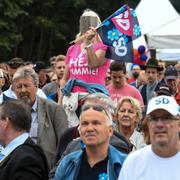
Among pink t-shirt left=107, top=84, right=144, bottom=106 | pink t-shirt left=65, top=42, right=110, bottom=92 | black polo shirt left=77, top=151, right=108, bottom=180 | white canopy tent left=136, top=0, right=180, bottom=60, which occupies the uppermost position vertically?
white canopy tent left=136, top=0, right=180, bottom=60

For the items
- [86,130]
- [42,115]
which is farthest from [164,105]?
[42,115]

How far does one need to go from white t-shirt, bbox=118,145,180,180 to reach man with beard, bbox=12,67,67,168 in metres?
2.82

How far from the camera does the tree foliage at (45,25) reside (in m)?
38.5

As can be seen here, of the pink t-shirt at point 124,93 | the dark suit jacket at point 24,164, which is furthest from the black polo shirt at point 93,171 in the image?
the pink t-shirt at point 124,93

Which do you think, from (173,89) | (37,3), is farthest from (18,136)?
(37,3)

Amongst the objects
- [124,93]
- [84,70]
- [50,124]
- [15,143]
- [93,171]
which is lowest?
[93,171]

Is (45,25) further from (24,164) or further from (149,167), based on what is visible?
(149,167)

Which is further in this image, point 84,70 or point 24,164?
point 84,70

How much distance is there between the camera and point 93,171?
241 inches

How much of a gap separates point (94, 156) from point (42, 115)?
2.32 m

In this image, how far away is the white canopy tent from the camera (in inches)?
772

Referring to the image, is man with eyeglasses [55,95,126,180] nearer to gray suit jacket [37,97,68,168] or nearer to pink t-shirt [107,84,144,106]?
gray suit jacket [37,97,68,168]

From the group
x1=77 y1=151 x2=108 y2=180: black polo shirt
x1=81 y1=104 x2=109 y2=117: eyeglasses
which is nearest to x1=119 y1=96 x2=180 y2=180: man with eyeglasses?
x1=77 y1=151 x2=108 y2=180: black polo shirt

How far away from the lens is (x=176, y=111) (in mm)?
5625
